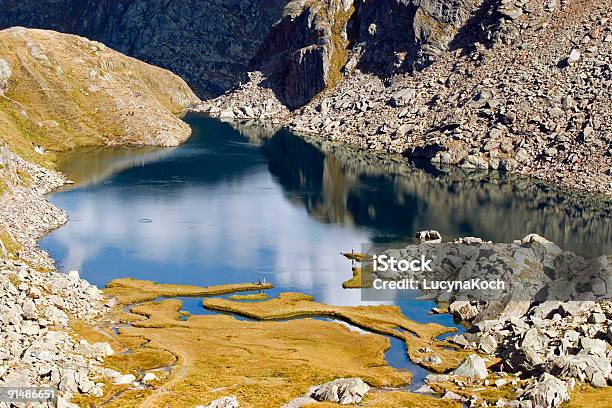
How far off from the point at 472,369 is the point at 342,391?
1709 centimetres

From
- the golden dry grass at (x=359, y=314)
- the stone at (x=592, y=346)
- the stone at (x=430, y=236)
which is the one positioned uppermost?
the stone at (x=430, y=236)

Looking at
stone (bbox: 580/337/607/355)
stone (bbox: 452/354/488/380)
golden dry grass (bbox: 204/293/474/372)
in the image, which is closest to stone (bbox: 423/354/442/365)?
golden dry grass (bbox: 204/293/474/372)

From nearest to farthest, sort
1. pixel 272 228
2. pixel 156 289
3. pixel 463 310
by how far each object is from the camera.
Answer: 1. pixel 463 310
2. pixel 156 289
3. pixel 272 228

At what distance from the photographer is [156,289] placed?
405ft

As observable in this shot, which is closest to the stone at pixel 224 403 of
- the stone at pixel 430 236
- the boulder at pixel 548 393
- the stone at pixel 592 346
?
the boulder at pixel 548 393

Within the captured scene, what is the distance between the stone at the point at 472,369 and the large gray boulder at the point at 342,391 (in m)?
13.0

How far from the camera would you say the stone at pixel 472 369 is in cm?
8500

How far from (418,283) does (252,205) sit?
6959cm

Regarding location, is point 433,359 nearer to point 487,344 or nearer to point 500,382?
point 487,344

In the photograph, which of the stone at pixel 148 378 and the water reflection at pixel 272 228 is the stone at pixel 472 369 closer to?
the stone at pixel 148 378

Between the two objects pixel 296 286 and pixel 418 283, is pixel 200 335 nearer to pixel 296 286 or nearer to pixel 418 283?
pixel 296 286

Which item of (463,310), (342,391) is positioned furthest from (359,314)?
(342,391)

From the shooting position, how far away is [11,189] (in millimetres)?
160375

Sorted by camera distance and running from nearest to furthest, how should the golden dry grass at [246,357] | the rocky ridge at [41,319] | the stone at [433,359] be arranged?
the rocky ridge at [41,319] < the golden dry grass at [246,357] < the stone at [433,359]
